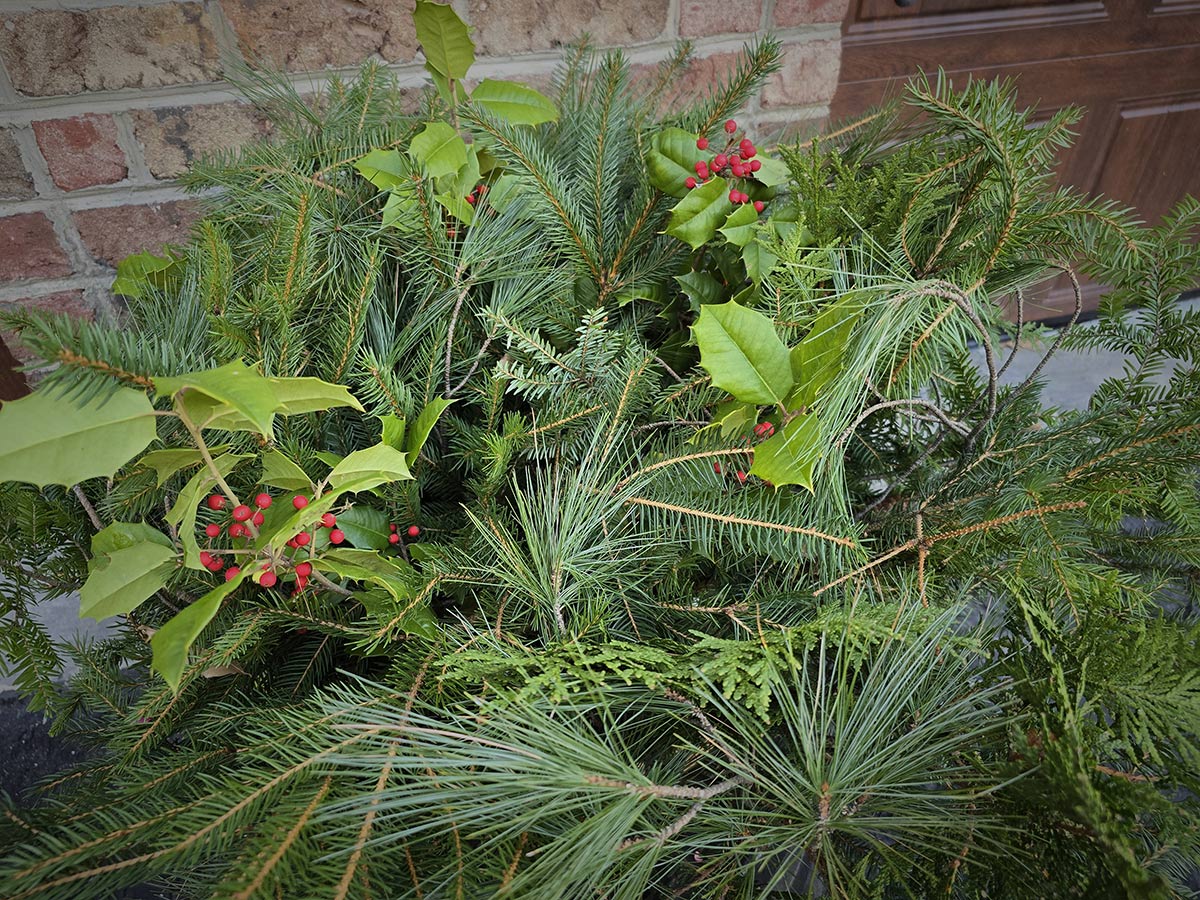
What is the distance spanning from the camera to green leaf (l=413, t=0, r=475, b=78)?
37 cm

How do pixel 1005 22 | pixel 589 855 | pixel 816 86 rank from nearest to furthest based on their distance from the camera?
pixel 589 855 → pixel 816 86 → pixel 1005 22

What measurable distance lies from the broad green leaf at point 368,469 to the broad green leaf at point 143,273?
8.1 inches

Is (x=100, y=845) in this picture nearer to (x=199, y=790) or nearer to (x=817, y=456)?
(x=199, y=790)

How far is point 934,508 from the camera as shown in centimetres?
38

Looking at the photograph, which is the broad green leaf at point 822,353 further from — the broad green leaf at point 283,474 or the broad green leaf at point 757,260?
the broad green leaf at point 283,474

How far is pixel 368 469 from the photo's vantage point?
0.28 metres

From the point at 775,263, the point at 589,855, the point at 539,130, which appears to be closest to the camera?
the point at 589,855

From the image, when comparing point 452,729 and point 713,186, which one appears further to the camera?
point 713,186

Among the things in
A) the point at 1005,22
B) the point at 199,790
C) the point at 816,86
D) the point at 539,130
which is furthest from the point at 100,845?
the point at 1005,22

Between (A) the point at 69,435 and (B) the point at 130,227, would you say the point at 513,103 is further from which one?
(B) the point at 130,227

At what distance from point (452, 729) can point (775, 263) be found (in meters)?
0.27

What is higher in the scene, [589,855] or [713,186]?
[713,186]

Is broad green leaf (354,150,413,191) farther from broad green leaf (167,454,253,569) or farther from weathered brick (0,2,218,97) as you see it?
weathered brick (0,2,218,97)

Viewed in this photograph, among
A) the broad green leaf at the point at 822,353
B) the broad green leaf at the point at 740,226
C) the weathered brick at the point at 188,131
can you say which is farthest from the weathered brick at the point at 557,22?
the broad green leaf at the point at 822,353
